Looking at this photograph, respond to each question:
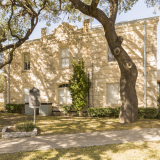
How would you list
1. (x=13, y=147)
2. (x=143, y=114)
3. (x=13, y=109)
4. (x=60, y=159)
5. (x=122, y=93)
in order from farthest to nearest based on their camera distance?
(x=13, y=109), (x=143, y=114), (x=122, y=93), (x=13, y=147), (x=60, y=159)

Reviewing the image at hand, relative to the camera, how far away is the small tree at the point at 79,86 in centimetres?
1255

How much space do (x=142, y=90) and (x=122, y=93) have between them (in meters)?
3.38

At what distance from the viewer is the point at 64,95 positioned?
14484 millimetres

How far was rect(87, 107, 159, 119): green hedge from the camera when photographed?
428 inches

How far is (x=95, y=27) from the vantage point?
1358 centimetres

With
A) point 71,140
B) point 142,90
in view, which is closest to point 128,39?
point 142,90

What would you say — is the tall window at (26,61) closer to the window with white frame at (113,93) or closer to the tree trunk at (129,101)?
the window with white frame at (113,93)

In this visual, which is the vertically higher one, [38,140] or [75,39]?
[75,39]

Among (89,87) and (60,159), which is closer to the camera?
(60,159)

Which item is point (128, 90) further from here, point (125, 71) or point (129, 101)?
point (125, 71)

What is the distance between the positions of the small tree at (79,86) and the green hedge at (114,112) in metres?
0.92

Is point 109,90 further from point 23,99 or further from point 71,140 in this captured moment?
point 23,99

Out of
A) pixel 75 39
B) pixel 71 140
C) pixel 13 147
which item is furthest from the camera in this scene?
pixel 75 39

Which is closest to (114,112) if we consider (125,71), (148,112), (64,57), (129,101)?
(148,112)
